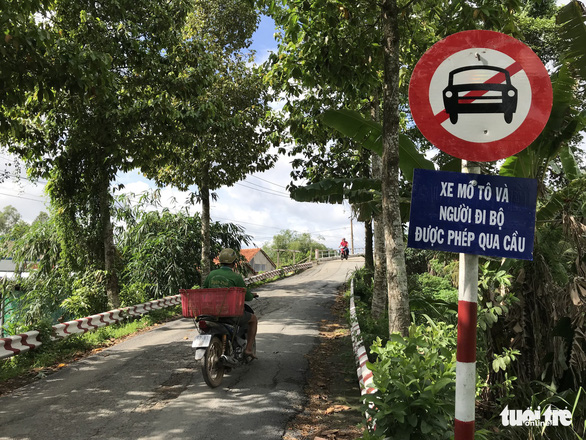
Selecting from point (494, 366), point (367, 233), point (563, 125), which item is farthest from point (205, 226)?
point (494, 366)

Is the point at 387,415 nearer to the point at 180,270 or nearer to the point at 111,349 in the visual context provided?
the point at 111,349

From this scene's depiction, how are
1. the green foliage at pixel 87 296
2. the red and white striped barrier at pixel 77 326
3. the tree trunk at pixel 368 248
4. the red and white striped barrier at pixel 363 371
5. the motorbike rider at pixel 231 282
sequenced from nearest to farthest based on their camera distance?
1. the red and white striped barrier at pixel 363 371
2. the motorbike rider at pixel 231 282
3. the red and white striped barrier at pixel 77 326
4. the green foliage at pixel 87 296
5. the tree trunk at pixel 368 248

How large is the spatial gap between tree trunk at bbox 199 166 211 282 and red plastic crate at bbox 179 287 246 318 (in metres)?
9.96

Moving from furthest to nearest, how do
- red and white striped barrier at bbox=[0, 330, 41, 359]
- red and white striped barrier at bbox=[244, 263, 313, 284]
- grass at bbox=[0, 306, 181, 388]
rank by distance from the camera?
red and white striped barrier at bbox=[244, 263, 313, 284] < red and white striped barrier at bbox=[0, 330, 41, 359] < grass at bbox=[0, 306, 181, 388]

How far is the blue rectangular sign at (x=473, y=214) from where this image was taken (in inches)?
86.3

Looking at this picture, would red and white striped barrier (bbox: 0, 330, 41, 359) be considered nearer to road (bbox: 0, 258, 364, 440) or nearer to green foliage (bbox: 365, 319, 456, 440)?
road (bbox: 0, 258, 364, 440)

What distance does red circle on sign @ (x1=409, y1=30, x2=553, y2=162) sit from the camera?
7.46 feet

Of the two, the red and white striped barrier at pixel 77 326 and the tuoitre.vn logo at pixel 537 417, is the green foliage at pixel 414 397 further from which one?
the red and white striped barrier at pixel 77 326

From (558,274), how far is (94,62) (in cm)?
729

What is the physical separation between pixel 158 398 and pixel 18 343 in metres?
3.62

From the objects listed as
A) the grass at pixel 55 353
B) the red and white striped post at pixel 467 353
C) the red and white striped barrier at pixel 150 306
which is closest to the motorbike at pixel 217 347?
the grass at pixel 55 353

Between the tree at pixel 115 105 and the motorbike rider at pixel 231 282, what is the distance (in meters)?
5.44

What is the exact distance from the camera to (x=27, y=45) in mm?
6320

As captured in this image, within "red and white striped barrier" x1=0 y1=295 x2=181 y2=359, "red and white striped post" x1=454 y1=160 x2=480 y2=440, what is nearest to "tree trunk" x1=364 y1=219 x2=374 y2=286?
"red and white striped barrier" x1=0 y1=295 x2=181 y2=359
